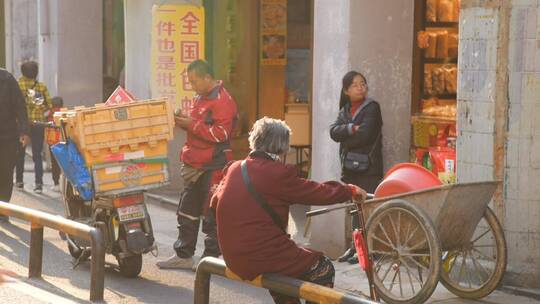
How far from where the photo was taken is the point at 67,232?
9.01 m

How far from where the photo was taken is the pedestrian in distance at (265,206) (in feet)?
21.9

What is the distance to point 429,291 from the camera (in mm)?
8406

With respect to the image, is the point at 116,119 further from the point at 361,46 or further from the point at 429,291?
the point at 429,291

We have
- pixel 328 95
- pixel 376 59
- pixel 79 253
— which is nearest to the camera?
pixel 79 253

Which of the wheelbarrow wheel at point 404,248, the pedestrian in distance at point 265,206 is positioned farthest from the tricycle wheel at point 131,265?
the pedestrian in distance at point 265,206

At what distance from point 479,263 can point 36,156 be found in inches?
358

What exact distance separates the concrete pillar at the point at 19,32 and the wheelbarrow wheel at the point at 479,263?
55.3 feet

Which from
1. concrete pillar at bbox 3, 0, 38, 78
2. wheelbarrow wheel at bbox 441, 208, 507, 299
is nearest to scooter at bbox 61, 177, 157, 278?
wheelbarrow wheel at bbox 441, 208, 507, 299

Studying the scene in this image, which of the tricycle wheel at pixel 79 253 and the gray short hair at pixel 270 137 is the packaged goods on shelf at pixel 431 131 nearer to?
the tricycle wheel at pixel 79 253

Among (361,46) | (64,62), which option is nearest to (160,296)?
(361,46)

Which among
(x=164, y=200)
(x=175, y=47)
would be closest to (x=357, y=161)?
(x=164, y=200)

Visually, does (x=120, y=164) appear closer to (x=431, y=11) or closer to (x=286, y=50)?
(x=431, y=11)

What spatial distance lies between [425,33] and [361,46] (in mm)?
2215

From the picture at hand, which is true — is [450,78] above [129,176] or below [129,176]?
above
